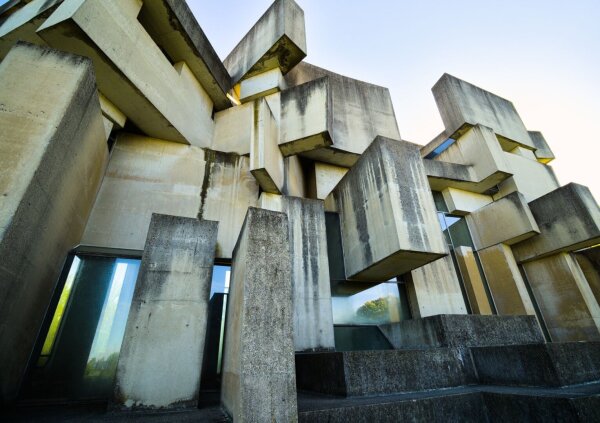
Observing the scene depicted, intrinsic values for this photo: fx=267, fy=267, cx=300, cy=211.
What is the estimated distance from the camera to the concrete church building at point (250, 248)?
12.8 ft

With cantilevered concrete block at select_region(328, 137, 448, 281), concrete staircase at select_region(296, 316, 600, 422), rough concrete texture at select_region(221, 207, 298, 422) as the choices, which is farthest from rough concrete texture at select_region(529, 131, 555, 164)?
rough concrete texture at select_region(221, 207, 298, 422)

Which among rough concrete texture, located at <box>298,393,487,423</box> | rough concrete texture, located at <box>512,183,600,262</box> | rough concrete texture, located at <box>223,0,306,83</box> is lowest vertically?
rough concrete texture, located at <box>298,393,487,423</box>

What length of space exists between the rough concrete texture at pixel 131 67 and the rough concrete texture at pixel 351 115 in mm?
5274

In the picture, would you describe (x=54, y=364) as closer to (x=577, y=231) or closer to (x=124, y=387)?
(x=124, y=387)

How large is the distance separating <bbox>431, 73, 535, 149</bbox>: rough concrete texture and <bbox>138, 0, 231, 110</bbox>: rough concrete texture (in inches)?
483

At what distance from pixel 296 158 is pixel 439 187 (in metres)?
7.79

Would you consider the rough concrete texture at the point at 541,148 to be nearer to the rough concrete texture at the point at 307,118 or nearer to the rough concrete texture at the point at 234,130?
the rough concrete texture at the point at 307,118

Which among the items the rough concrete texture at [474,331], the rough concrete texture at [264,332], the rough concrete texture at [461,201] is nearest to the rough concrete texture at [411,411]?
the rough concrete texture at [264,332]

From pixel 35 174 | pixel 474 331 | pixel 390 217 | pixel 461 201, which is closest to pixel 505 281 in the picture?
pixel 461 201

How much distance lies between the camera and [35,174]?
3.96 metres

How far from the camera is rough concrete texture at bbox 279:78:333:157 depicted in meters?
9.70

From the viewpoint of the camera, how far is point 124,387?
4.44 m

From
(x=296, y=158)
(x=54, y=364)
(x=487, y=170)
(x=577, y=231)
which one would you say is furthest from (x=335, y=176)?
(x=54, y=364)

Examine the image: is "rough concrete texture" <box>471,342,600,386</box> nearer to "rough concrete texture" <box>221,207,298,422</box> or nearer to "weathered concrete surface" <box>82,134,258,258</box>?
"rough concrete texture" <box>221,207,298,422</box>
